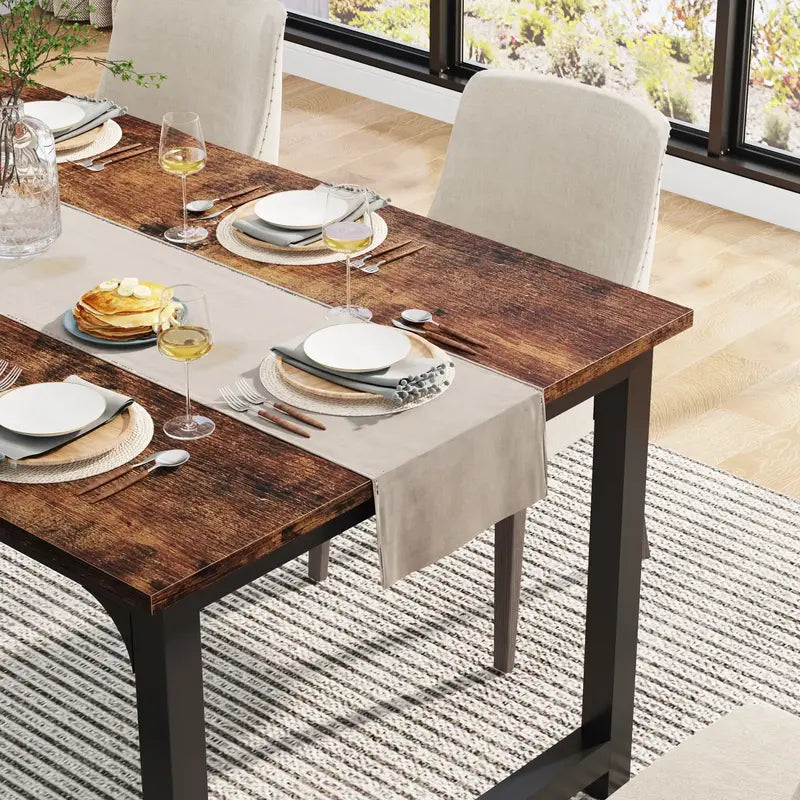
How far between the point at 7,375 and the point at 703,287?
2505 millimetres

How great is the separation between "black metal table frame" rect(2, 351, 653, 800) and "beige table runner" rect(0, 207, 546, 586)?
65mm

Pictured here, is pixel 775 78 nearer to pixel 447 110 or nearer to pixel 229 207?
pixel 447 110

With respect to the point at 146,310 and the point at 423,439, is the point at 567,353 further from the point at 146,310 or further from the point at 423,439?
the point at 146,310

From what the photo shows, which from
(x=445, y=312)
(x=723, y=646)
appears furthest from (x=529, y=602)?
(x=445, y=312)

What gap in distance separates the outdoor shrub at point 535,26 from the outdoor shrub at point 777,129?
33.6 inches

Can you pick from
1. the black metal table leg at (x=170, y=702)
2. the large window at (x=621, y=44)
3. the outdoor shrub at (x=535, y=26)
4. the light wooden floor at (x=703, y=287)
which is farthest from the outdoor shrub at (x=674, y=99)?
the black metal table leg at (x=170, y=702)

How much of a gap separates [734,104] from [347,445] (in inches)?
119

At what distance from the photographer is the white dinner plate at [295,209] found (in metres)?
2.27

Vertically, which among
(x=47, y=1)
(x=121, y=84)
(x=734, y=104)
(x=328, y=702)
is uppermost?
(x=47, y=1)

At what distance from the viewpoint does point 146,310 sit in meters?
1.97

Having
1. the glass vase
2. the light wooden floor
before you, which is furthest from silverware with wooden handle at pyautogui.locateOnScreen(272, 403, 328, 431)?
the light wooden floor

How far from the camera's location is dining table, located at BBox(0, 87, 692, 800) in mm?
1553

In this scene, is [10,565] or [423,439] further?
[10,565]

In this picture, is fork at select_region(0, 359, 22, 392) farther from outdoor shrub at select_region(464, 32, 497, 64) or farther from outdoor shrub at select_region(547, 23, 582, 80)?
outdoor shrub at select_region(464, 32, 497, 64)
